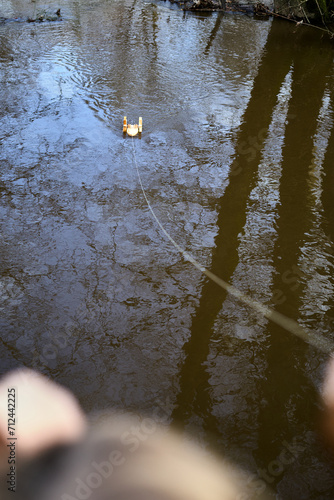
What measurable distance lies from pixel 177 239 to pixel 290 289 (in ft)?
4.00

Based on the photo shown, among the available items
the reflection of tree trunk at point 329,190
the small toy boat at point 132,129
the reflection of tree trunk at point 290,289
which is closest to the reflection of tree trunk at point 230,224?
the reflection of tree trunk at point 290,289

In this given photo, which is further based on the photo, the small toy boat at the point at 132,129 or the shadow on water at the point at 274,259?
the small toy boat at the point at 132,129

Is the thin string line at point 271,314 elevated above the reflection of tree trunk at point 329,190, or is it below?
below

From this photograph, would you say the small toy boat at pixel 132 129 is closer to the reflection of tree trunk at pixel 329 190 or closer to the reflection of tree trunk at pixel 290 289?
the reflection of tree trunk at pixel 290 289

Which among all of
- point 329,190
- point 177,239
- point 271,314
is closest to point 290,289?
point 271,314

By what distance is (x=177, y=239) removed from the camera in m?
4.60

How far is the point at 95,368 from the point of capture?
337 centimetres

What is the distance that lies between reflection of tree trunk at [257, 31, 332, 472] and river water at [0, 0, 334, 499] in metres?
0.02

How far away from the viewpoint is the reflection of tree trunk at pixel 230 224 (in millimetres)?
3318

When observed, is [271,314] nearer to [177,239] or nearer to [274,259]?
[274,259]

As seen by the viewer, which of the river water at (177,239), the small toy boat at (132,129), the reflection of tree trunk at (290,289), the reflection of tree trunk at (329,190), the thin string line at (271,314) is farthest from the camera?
the small toy boat at (132,129)

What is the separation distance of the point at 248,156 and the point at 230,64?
12.0 feet

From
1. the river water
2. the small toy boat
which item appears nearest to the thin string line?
the river water

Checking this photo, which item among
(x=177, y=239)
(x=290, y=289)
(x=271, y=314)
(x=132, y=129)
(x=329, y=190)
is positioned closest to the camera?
(x=271, y=314)
